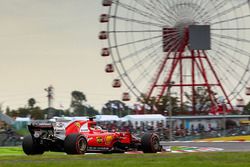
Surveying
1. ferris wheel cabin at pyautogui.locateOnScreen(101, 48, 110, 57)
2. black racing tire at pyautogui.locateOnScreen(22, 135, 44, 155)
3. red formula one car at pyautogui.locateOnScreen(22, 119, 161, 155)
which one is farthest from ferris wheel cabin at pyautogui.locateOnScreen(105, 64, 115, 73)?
black racing tire at pyautogui.locateOnScreen(22, 135, 44, 155)

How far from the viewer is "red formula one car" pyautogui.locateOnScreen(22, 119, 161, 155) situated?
23.6 metres

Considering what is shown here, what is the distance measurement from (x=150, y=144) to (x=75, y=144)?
3.43 metres

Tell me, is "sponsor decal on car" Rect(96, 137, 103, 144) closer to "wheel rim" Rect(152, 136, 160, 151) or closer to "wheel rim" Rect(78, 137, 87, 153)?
"wheel rim" Rect(78, 137, 87, 153)

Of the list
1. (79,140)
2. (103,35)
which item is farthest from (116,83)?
(79,140)

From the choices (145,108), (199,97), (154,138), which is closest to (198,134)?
(145,108)

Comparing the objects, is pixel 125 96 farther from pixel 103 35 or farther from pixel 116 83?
pixel 103 35

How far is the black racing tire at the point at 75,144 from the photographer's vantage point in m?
23.2

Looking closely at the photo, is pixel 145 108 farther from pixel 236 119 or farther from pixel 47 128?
pixel 47 128

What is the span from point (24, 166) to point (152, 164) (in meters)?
3.37

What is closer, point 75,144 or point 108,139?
point 75,144

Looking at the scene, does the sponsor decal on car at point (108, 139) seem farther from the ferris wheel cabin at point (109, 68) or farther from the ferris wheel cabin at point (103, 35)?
the ferris wheel cabin at point (103, 35)

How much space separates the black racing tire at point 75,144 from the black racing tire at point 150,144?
2815 millimetres

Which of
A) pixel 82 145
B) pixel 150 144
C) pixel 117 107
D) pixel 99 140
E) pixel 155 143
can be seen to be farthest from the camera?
pixel 117 107

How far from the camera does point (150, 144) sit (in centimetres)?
2522
